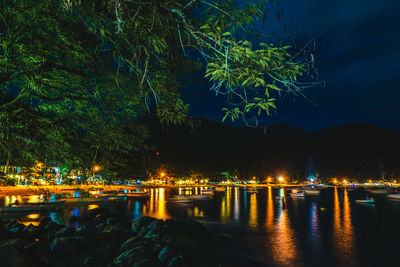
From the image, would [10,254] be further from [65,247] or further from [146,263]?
[65,247]

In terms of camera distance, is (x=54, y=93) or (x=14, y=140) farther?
(x=54, y=93)

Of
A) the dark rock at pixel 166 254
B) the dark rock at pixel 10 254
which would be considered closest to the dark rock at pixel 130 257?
the dark rock at pixel 166 254

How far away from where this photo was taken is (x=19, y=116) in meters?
5.30

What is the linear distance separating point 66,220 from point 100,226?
6507mm

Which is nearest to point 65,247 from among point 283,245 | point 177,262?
point 177,262

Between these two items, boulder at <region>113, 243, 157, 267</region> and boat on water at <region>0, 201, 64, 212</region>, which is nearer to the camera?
boulder at <region>113, 243, 157, 267</region>

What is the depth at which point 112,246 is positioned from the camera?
14.4 meters

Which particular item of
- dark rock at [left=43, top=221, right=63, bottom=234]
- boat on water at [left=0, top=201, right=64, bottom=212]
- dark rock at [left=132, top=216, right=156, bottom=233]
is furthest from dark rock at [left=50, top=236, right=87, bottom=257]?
boat on water at [left=0, top=201, right=64, bottom=212]

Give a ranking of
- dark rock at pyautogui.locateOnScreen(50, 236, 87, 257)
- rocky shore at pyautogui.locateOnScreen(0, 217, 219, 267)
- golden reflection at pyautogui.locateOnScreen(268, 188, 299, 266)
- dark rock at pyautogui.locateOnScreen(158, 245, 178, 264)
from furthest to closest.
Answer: golden reflection at pyautogui.locateOnScreen(268, 188, 299, 266), dark rock at pyautogui.locateOnScreen(50, 236, 87, 257), dark rock at pyautogui.locateOnScreen(158, 245, 178, 264), rocky shore at pyautogui.locateOnScreen(0, 217, 219, 267)

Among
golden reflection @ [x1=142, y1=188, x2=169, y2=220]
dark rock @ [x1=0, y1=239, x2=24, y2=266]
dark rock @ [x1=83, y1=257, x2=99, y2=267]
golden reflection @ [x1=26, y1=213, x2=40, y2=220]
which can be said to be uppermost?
dark rock @ [x1=0, y1=239, x2=24, y2=266]

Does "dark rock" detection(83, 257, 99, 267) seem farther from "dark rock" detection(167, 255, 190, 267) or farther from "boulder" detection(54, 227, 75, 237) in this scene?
"boulder" detection(54, 227, 75, 237)

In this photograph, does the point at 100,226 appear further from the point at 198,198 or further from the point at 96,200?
the point at 198,198

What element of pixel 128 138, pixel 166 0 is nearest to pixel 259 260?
pixel 128 138

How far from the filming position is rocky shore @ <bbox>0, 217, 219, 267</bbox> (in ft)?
31.8
